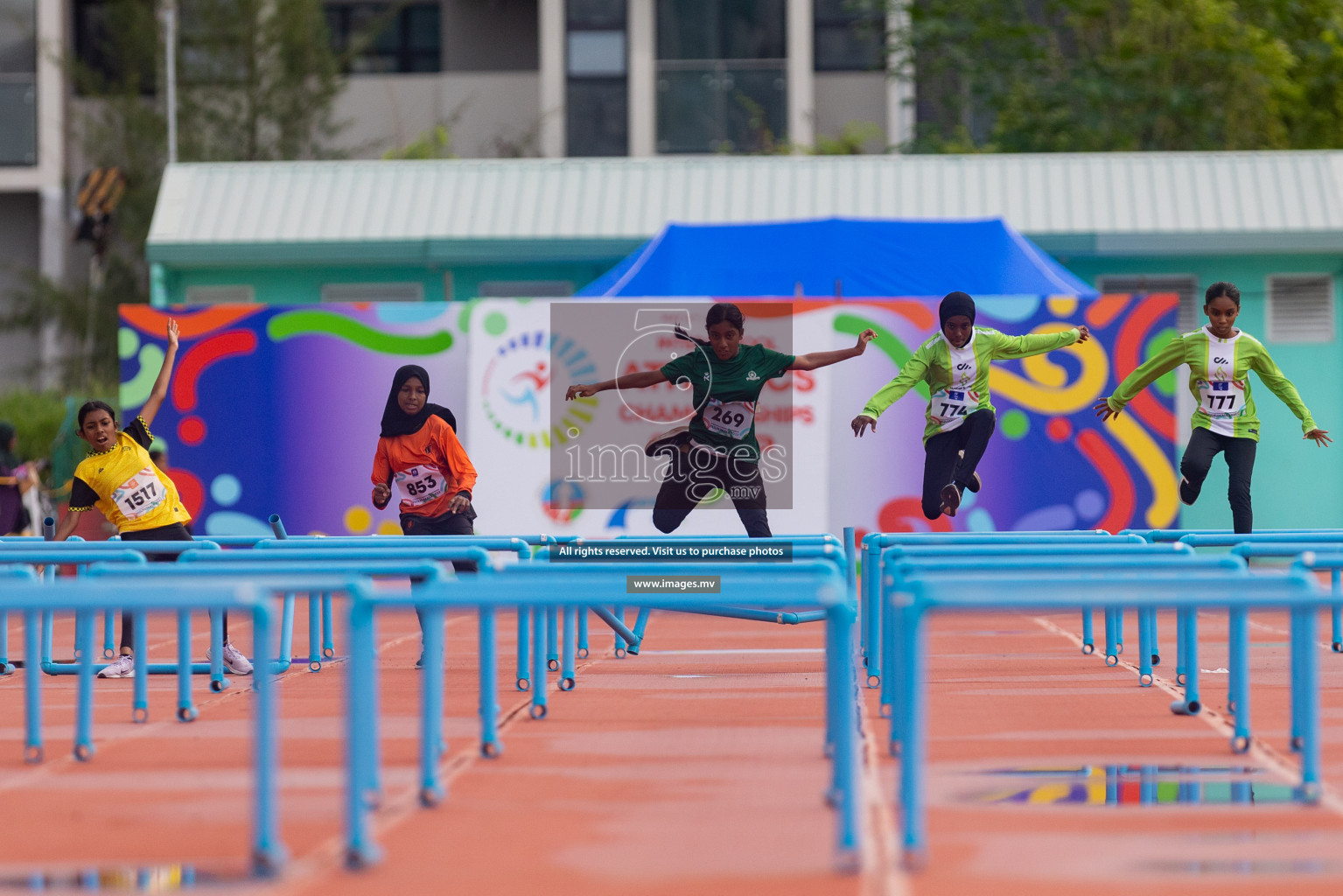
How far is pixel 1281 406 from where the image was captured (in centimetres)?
1828

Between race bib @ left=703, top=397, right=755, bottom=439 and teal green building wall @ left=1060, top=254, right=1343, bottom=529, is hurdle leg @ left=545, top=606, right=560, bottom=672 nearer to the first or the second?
race bib @ left=703, top=397, right=755, bottom=439

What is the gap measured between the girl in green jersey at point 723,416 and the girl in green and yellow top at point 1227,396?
222cm

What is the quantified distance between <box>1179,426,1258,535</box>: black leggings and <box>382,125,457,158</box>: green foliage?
19.0 m

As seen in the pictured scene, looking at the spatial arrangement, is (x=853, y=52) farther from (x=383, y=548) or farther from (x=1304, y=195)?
(x=383, y=548)

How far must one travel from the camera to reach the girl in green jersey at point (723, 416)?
40.4ft

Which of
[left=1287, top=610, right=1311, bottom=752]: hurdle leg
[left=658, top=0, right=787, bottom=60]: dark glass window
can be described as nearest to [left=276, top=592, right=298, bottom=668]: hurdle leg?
[left=1287, top=610, right=1311, bottom=752]: hurdle leg

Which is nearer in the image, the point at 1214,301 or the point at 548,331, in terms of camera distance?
the point at 1214,301

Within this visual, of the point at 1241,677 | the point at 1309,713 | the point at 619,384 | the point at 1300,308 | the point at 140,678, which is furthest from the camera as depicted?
the point at 1300,308

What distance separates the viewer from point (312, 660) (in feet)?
33.4

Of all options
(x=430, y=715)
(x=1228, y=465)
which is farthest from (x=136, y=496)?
(x=1228, y=465)

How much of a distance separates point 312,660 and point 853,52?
22.6 meters

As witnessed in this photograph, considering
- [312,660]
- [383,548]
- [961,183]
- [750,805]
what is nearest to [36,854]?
[750,805]

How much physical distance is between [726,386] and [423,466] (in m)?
2.77

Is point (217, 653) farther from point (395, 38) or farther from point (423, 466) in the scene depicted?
point (395, 38)
